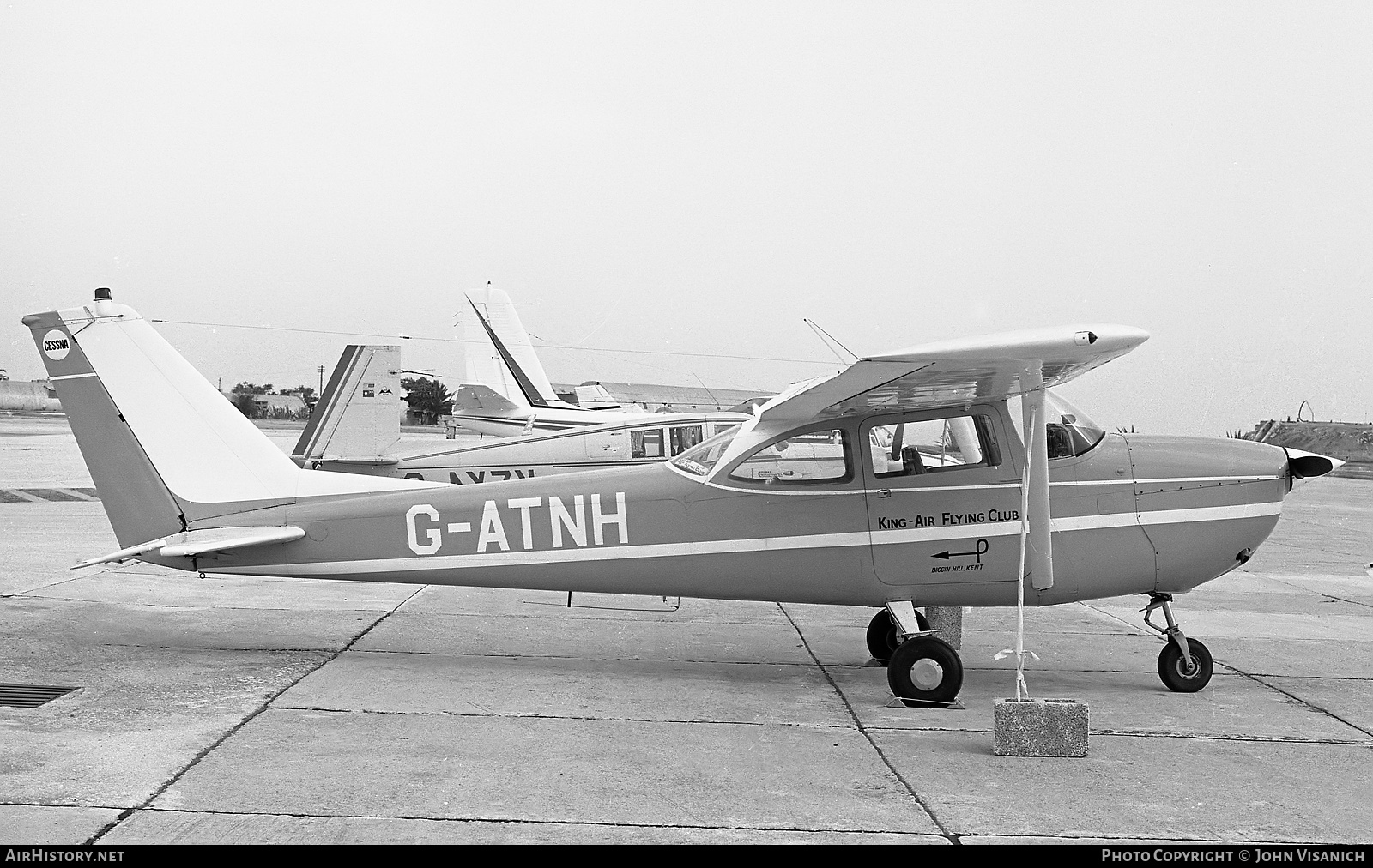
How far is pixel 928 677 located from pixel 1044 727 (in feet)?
3.56

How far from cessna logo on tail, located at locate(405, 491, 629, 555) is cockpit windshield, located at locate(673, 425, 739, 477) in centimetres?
46

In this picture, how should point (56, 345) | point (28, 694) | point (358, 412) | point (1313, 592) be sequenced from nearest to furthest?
point (28, 694), point (56, 345), point (1313, 592), point (358, 412)

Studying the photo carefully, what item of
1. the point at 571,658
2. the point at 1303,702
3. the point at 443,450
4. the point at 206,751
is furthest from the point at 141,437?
the point at 1303,702

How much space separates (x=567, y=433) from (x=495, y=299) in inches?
672

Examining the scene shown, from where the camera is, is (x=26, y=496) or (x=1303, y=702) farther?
(x=26, y=496)

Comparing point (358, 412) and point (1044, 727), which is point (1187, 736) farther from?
point (358, 412)

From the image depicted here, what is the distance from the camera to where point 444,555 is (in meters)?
6.81

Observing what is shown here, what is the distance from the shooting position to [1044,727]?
17.4 ft

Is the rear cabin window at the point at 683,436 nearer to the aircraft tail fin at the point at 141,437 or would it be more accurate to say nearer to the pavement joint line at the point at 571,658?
→ the pavement joint line at the point at 571,658

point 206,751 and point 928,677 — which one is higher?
point 206,751

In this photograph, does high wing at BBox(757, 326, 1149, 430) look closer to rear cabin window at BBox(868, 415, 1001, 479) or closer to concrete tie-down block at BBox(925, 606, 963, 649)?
rear cabin window at BBox(868, 415, 1001, 479)

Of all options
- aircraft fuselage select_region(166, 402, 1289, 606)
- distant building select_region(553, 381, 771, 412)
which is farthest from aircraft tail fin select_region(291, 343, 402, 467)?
distant building select_region(553, 381, 771, 412)

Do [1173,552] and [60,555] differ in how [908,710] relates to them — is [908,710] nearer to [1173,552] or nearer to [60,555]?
[1173,552]

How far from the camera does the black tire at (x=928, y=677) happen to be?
6332mm
